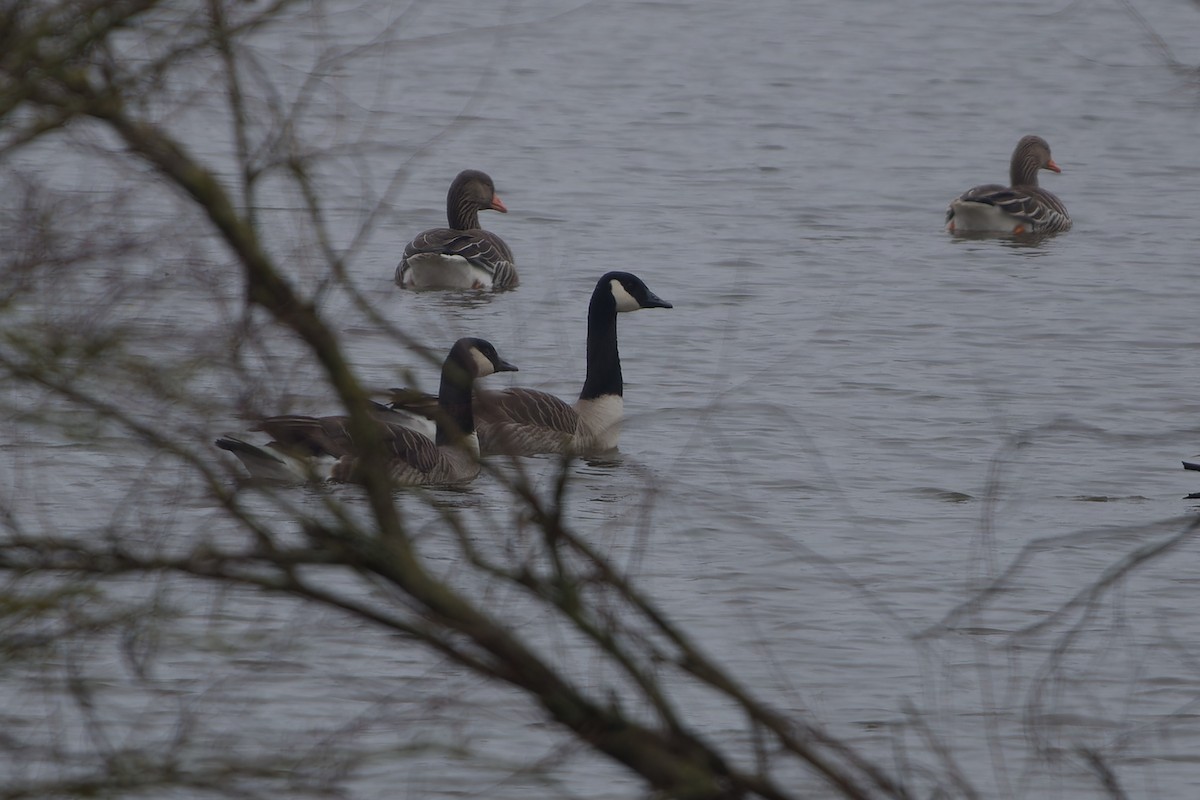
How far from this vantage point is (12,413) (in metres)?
3.21

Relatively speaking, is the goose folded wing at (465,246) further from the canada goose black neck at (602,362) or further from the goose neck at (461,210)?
the canada goose black neck at (602,362)

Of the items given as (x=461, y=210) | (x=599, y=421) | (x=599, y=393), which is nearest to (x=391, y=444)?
(x=599, y=421)

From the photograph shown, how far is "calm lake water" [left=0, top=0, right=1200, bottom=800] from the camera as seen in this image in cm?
320

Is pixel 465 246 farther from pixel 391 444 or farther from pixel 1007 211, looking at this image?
pixel 1007 211

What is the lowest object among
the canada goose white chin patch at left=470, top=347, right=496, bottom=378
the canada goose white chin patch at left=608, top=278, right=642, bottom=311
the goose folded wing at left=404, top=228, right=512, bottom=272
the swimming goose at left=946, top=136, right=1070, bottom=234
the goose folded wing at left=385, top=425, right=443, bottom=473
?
the swimming goose at left=946, top=136, right=1070, bottom=234

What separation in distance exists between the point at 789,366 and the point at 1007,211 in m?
6.35

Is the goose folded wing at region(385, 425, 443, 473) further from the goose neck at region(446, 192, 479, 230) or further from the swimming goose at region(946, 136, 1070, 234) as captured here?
the swimming goose at region(946, 136, 1070, 234)

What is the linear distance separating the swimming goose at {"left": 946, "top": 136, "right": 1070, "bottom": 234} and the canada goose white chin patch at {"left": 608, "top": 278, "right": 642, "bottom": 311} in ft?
20.4

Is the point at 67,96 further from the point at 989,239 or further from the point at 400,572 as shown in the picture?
the point at 989,239

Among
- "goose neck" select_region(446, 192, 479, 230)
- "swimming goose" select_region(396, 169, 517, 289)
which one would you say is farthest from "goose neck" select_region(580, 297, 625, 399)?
"goose neck" select_region(446, 192, 479, 230)

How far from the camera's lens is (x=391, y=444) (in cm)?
970

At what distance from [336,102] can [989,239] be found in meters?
15.6

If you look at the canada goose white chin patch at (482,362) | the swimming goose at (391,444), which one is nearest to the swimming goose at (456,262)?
the swimming goose at (391,444)

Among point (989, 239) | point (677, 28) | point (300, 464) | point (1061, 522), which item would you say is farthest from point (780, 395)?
point (677, 28)
